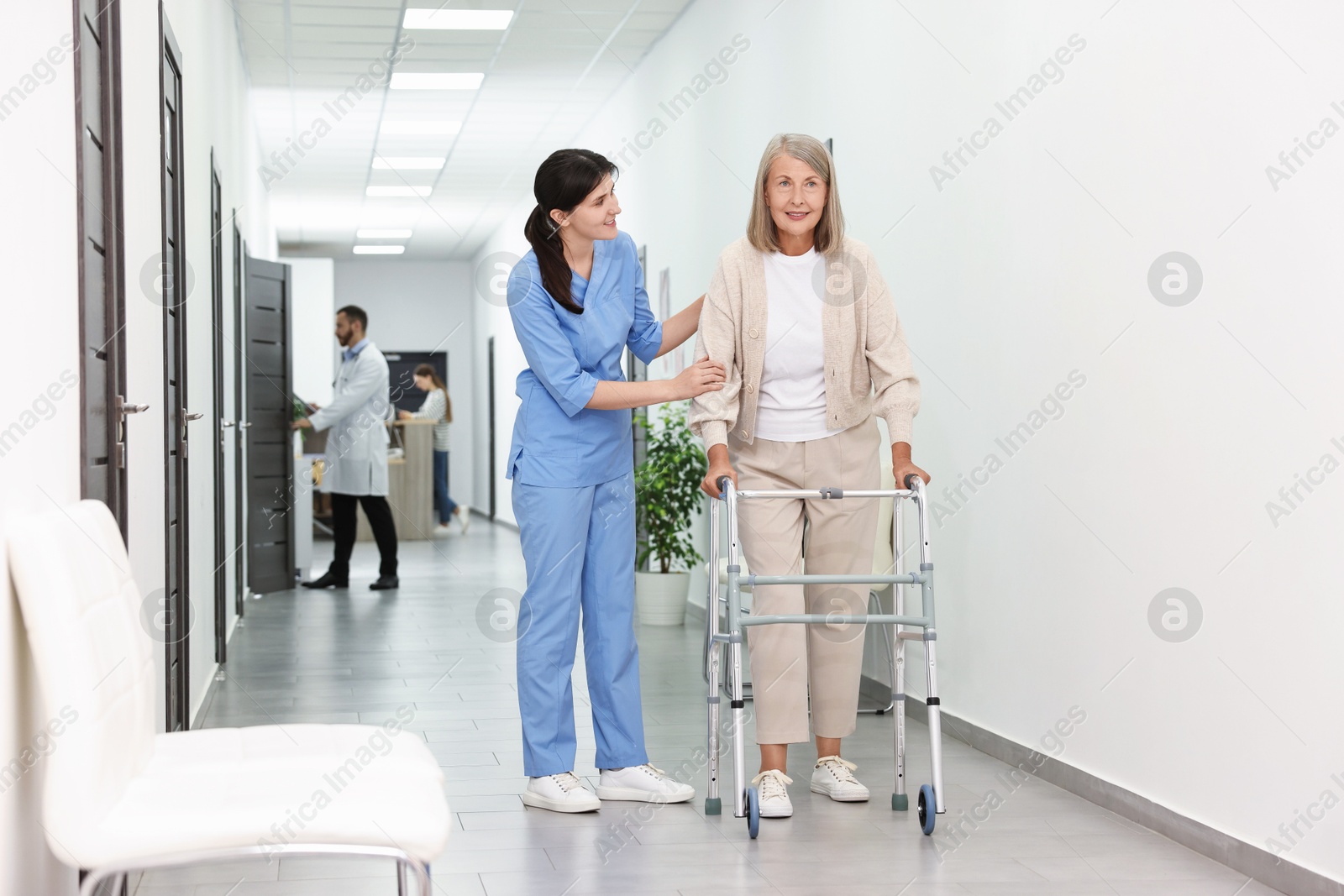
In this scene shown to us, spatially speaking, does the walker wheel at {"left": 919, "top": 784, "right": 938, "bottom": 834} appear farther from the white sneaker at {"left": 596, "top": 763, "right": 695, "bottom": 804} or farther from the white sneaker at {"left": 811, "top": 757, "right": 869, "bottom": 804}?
the white sneaker at {"left": 596, "top": 763, "right": 695, "bottom": 804}

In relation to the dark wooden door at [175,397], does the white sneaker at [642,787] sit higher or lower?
lower

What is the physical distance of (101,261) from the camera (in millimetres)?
2248

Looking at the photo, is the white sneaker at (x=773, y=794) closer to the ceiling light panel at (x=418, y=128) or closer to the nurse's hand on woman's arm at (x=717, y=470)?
the nurse's hand on woman's arm at (x=717, y=470)

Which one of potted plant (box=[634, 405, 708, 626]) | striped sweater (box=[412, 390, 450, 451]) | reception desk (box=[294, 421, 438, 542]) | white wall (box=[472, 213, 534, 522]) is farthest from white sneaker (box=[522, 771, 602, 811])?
striped sweater (box=[412, 390, 450, 451])

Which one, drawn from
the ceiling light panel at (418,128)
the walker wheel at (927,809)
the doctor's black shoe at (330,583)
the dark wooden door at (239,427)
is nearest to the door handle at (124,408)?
the walker wheel at (927,809)

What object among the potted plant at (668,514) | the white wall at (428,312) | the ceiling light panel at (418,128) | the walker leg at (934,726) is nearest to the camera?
the walker leg at (934,726)

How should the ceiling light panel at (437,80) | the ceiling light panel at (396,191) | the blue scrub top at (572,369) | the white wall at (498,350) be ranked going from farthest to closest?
the white wall at (498,350) < the ceiling light panel at (396,191) < the ceiling light panel at (437,80) < the blue scrub top at (572,369)

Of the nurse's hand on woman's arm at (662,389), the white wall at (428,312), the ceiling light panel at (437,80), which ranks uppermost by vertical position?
the ceiling light panel at (437,80)

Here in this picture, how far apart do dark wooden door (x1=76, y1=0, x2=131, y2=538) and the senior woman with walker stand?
4.03 feet

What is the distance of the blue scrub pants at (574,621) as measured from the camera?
290 centimetres

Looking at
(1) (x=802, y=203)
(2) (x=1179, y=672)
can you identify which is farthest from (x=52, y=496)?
(2) (x=1179, y=672)

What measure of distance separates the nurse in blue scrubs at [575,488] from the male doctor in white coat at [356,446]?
4625 mm

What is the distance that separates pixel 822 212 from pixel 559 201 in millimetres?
610

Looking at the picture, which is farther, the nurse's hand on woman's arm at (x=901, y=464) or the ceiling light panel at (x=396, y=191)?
the ceiling light panel at (x=396, y=191)
